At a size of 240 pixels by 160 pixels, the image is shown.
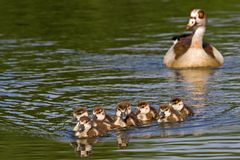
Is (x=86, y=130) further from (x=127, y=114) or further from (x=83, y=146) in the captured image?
(x=127, y=114)

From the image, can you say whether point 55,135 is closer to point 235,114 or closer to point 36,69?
point 235,114

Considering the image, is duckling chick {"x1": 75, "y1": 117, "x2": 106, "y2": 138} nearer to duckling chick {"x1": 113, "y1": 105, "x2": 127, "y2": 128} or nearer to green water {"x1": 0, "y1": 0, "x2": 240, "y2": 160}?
green water {"x1": 0, "y1": 0, "x2": 240, "y2": 160}

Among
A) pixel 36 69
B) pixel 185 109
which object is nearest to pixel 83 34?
pixel 36 69

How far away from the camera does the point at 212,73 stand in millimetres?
20203

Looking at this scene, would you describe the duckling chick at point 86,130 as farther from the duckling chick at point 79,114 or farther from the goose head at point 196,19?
the goose head at point 196,19

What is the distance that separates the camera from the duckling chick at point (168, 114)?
15.4m

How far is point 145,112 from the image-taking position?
50.9 feet

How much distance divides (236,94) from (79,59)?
5.20 meters

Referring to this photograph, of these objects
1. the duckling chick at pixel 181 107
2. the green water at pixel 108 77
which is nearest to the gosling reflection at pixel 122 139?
the green water at pixel 108 77

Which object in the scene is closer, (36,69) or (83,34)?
(36,69)

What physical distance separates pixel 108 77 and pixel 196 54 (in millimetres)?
2608

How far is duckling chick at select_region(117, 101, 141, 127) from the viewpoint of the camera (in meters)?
15.1

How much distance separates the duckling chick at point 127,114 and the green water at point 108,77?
15cm

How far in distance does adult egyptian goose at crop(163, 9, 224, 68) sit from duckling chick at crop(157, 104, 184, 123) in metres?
5.55
